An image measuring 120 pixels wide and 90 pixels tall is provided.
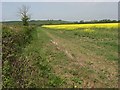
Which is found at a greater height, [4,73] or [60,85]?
[4,73]

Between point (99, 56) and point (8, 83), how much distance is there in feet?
38.7

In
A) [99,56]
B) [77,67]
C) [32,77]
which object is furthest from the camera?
[99,56]

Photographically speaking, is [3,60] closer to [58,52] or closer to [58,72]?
[58,72]

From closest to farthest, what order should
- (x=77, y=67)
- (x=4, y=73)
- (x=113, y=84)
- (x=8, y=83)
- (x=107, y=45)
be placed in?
(x=8, y=83) → (x=4, y=73) → (x=113, y=84) → (x=77, y=67) → (x=107, y=45)

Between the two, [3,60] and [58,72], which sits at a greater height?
[3,60]

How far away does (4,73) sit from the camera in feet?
33.6

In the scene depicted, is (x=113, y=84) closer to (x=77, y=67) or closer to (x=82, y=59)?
(x=77, y=67)

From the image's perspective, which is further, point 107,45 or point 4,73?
point 107,45

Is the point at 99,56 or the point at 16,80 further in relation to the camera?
the point at 99,56

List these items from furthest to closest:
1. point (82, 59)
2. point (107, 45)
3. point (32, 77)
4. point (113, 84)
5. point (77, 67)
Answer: point (107, 45) → point (82, 59) → point (77, 67) → point (113, 84) → point (32, 77)

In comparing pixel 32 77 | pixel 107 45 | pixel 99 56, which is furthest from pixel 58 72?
pixel 107 45

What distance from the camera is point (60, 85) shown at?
12055mm

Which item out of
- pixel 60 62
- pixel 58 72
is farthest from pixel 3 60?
pixel 60 62

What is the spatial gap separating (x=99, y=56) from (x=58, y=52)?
9.54 feet
